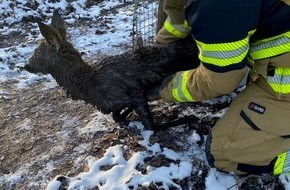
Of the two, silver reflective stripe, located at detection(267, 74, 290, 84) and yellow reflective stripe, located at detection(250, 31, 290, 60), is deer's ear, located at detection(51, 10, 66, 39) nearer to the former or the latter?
yellow reflective stripe, located at detection(250, 31, 290, 60)

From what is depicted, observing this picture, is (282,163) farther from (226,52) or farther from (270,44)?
(226,52)

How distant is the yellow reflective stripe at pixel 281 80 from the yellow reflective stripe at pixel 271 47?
19 centimetres

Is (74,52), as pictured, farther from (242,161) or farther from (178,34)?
(242,161)

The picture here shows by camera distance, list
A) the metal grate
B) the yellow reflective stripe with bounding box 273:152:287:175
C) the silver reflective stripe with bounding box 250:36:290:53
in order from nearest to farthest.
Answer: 1. the silver reflective stripe with bounding box 250:36:290:53
2. the yellow reflective stripe with bounding box 273:152:287:175
3. the metal grate

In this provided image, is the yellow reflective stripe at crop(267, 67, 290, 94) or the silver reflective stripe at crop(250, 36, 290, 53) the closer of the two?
the silver reflective stripe at crop(250, 36, 290, 53)

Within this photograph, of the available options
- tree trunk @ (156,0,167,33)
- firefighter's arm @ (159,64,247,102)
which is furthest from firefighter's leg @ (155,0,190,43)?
tree trunk @ (156,0,167,33)

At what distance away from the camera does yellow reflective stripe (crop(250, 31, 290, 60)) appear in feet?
9.86

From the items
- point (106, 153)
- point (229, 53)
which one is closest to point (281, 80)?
point (229, 53)

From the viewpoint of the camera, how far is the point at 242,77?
316 cm

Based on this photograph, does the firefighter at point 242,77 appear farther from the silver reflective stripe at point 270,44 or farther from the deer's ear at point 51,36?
the deer's ear at point 51,36

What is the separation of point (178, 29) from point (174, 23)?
0.07 meters

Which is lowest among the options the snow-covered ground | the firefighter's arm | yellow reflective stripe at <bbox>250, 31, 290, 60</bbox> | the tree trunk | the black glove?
the snow-covered ground

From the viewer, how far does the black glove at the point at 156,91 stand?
149 inches

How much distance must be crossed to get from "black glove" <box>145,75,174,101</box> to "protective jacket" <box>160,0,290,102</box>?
15.2 inches
